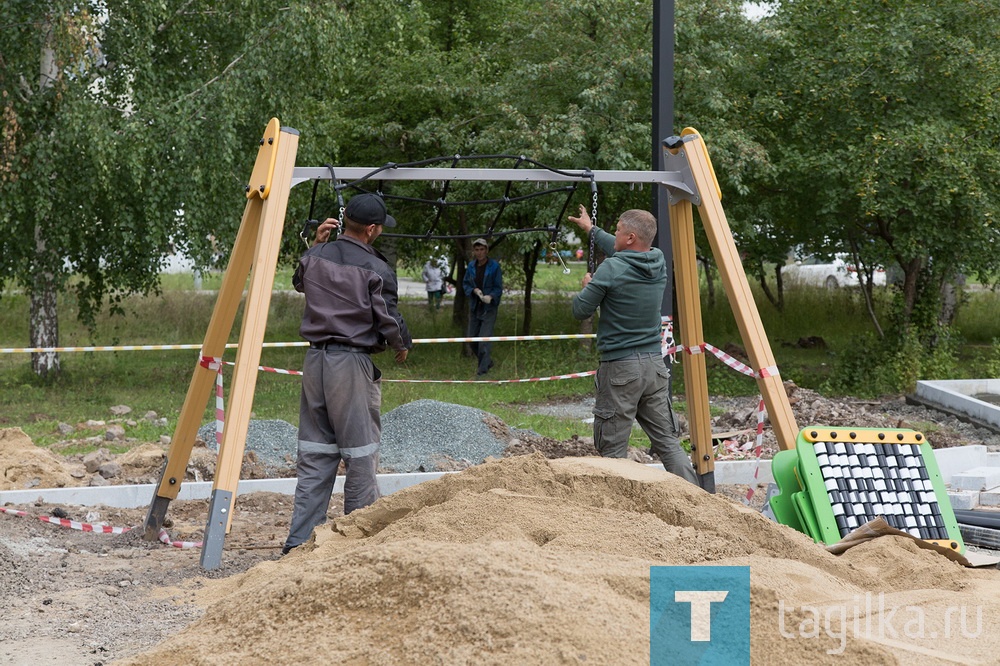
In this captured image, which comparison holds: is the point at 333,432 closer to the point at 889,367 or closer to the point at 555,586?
the point at 555,586

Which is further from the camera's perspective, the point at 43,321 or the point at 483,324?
the point at 483,324

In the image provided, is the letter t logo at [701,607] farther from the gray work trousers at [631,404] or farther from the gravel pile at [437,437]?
the gravel pile at [437,437]

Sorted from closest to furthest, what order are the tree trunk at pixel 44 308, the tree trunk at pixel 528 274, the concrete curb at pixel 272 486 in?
the concrete curb at pixel 272 486, the tree trunk at pixel 44 308, the tree trunk at pixel 528 274

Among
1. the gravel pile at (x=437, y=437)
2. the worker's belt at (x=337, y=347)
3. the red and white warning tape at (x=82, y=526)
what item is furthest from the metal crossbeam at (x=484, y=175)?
the gravel pile at (x=437, y=437)

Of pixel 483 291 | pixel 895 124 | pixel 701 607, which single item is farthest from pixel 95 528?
pixel 895 124

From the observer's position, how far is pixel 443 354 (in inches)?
717

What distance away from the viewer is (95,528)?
266 inches

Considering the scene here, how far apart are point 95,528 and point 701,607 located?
14.5 ft

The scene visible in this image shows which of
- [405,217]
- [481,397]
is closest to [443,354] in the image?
[405,217]

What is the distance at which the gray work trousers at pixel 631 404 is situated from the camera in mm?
6781

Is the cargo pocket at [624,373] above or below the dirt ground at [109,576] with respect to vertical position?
above

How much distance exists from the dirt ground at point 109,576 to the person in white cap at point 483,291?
776 centimetres

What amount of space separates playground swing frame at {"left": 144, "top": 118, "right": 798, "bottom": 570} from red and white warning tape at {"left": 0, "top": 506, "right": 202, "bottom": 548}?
15 centimetres

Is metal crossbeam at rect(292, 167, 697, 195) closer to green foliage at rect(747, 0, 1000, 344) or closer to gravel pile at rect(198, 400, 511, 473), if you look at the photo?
gravel pile at rect(198, 400, 511, 473)
